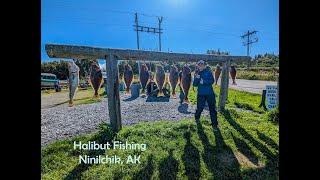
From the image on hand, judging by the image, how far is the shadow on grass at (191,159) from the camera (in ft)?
8.66

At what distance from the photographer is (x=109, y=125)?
307 cm

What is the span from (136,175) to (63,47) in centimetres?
93

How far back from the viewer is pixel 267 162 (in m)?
2.85

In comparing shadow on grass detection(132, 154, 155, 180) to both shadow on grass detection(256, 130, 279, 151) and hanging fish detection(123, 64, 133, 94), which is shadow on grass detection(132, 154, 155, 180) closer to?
hanging fish detection(123, 64, 133, 94)

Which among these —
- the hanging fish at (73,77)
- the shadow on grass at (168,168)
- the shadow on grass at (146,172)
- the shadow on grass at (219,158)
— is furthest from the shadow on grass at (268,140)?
the hanging fish at (73,77)

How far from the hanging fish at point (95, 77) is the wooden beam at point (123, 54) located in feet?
0.34

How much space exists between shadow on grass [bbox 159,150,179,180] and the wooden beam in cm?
78

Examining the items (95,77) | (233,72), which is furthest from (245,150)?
(95,77)

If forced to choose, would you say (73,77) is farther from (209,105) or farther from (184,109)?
(209,105)

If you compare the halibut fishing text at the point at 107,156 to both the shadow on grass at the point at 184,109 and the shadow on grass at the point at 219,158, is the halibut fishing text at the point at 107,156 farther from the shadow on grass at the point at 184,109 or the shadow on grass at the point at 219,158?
the shadow on grass at the point at 184,109

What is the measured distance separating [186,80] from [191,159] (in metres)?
0.70
